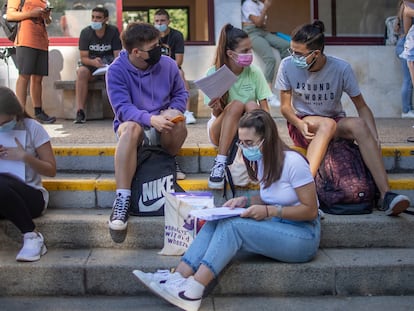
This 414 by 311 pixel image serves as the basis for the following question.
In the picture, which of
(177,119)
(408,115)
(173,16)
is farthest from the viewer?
(173,16)

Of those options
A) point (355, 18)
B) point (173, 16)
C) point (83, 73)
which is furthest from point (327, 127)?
point (173, 16)

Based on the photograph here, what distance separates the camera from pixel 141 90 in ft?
16.3

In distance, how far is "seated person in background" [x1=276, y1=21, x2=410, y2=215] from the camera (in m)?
4.76

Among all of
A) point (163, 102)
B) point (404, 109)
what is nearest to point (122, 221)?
point (163, 102)

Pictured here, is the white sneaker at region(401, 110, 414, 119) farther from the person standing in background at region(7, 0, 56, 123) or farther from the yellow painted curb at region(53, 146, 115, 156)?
the person standing in background at region(7, 0, 56, 123)

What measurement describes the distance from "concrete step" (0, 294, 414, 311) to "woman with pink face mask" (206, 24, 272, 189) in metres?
1.06

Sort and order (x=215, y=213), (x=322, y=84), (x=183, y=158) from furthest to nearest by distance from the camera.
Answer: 1. (x=183, y=158)
2. (x=322, y=84)
3. (x=215, y=213)

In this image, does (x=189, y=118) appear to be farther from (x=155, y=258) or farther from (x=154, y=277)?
(x=154, y=277)

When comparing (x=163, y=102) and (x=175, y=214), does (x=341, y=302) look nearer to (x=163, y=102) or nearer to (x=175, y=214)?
(x=175, y=214)

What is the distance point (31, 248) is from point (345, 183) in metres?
2.26

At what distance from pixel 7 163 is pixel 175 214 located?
1223 millimetres

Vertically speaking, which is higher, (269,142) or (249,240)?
(269,142)

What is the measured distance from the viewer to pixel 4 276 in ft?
13.7

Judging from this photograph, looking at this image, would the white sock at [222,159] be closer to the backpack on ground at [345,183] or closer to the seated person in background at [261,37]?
the backpack on ground at [345,183]
